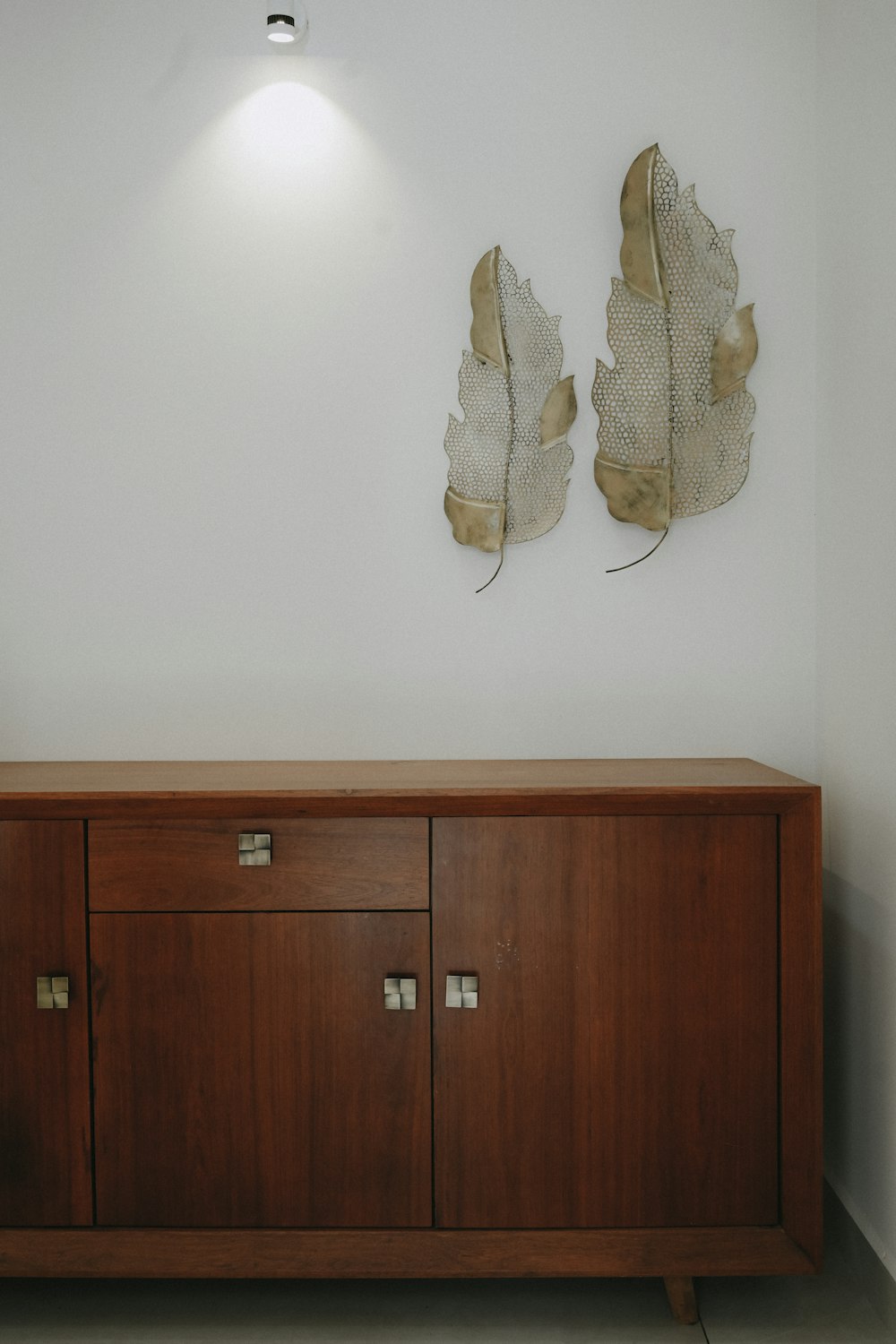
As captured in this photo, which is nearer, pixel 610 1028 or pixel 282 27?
A: pixel 610 1028

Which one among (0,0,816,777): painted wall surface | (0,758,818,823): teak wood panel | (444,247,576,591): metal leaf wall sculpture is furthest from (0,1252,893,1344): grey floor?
(444,247,576,591): metal leaf wall sculpture

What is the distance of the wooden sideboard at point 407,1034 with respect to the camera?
1514 millimetres

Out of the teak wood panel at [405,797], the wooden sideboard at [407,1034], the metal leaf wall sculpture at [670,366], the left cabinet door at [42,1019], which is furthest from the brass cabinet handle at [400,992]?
the metal leaf wall sculpture at [670,366]

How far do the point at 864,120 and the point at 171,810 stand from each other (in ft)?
5.76

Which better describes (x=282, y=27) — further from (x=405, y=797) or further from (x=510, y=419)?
(x=405, y=797)

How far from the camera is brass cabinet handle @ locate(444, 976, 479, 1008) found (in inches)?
59.7

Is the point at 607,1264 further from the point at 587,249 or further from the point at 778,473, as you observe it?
the point at 587,249

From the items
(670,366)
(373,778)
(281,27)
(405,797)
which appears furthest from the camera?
(670,366)

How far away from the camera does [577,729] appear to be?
1.95m

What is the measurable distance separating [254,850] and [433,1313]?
0.88 meters

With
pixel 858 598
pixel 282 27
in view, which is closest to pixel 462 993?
pixel 858 598

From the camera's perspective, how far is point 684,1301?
155 cm

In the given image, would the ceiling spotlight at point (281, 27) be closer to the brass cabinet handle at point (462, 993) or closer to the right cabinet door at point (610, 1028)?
the right cabinet door at point (610, 1028)

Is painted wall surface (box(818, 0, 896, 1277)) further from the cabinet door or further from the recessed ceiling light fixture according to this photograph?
the recessed ceiling light fixture
